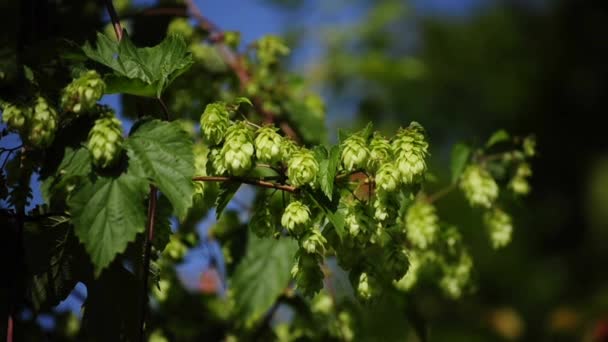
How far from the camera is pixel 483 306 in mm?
12398

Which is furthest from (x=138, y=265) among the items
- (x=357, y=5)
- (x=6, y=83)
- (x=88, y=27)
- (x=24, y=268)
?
(x=357, y=5)

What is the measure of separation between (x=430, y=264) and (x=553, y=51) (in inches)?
689

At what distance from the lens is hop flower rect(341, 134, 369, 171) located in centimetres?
176

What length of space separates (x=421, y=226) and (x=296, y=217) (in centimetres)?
94

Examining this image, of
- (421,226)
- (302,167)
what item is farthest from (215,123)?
(421,226)

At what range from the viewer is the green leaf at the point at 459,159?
2.81 meters

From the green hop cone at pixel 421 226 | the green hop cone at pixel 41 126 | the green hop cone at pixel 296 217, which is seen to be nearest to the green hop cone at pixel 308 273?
the green hop cone at pixel 296 217

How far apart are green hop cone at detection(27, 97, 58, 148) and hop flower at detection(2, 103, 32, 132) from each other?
0.01 m

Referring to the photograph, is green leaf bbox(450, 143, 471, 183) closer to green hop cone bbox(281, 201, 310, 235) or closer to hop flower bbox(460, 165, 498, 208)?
hop flower bbox(460, 165, 498, 208)

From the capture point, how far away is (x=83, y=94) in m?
1.64

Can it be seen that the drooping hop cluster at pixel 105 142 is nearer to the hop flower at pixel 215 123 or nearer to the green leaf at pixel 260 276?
the hop flower at pixel 215 123

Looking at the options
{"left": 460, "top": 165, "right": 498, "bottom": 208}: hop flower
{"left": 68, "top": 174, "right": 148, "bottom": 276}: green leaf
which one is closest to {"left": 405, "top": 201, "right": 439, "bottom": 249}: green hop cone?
{"left": 460, "top": 165, "right": 498, "bottom": 208}: hop flower

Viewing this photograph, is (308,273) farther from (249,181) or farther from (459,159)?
(459,159)

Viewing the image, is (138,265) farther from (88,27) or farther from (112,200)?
(88,27)
